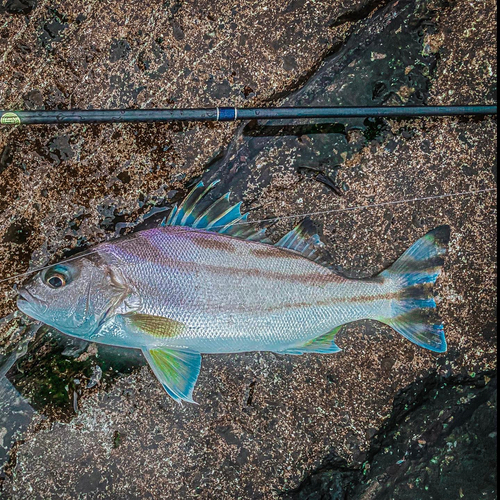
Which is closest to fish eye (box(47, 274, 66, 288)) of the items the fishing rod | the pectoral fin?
the pectoral fin

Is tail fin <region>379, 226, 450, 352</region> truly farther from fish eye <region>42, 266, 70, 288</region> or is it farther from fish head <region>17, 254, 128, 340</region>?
fish eye <region>42, 266, 70, 288</region>

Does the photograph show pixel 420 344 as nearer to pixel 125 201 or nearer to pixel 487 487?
pixel 487 487

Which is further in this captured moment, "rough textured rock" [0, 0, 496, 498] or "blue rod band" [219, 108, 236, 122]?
"rough textured rock" [0, 0, 496, 498]

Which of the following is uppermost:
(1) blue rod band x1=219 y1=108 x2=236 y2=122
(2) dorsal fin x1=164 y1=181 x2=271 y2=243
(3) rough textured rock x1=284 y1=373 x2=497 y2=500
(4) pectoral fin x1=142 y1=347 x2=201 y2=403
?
(1) blue rod band x1=219 y1=108 x2=236 y2=122

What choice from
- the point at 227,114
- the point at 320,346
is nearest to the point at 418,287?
the point at 320,346

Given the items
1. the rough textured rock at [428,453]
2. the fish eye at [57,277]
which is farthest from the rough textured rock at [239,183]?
the fish eye at [57,277]
